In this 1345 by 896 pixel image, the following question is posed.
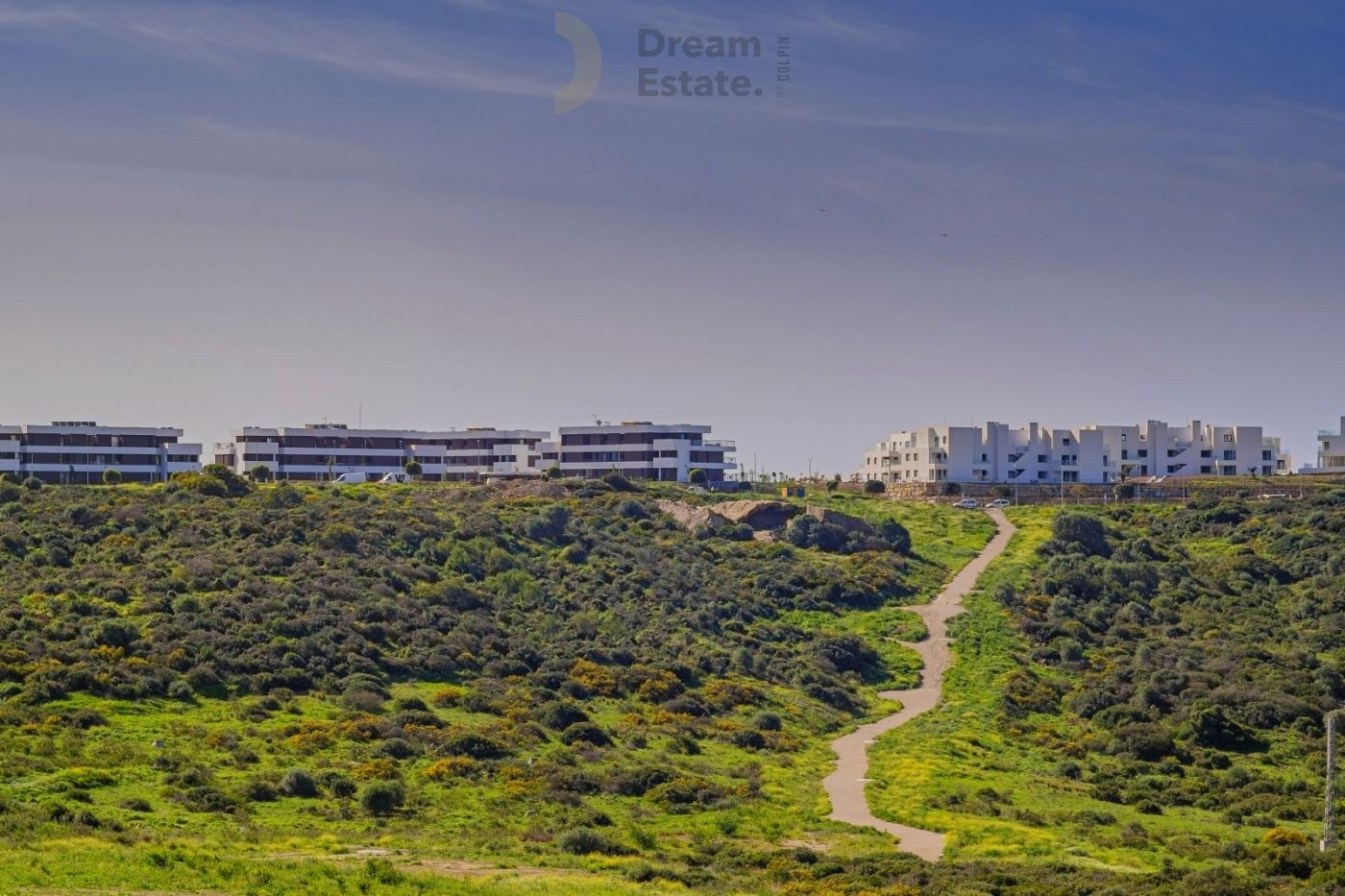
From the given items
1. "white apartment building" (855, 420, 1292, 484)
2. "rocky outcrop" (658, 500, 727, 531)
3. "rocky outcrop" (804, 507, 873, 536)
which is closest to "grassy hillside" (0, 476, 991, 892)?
"rocky outcrop" (658, 500, 727, 531)

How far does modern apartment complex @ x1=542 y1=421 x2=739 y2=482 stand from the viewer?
16525 centimetres

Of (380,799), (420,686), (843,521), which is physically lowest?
(380,799)

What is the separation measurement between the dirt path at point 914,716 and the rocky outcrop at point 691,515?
63.7ft

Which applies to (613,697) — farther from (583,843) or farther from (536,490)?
(536,490)

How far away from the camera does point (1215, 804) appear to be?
57438mm

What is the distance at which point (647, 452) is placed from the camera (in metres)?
166

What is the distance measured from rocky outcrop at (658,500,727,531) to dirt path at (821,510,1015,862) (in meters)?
19.4

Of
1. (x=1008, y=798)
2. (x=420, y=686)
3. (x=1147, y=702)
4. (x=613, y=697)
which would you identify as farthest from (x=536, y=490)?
(x=1008, y=798)

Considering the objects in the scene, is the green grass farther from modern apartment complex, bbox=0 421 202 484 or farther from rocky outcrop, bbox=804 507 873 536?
modern apartment complex, bbox=0 421 202 484

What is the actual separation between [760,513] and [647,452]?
46.1 metres

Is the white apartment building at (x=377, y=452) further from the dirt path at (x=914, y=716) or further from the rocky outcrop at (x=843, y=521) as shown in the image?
the dirt path at (x=914, y=716)

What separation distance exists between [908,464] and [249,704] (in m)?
117

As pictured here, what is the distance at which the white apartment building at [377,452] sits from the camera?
167750 mm

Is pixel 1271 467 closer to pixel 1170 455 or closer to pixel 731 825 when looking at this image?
pixel 1170 455
